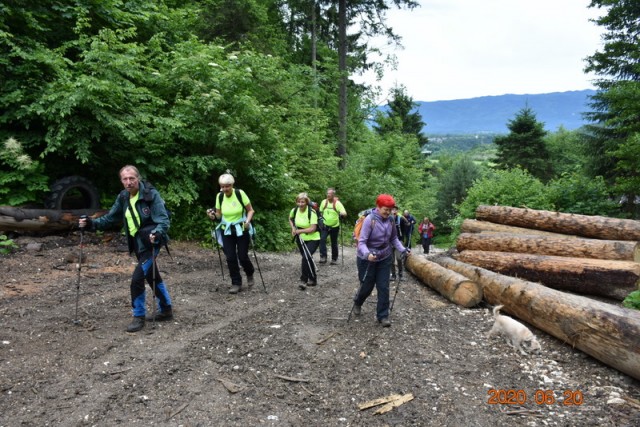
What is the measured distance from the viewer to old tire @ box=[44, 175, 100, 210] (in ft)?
32.3

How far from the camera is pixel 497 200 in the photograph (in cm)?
1681

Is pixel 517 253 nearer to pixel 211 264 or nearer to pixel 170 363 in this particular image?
pixel 211 264

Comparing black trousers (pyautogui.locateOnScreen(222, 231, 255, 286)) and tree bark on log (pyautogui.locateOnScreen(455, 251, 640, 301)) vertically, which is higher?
black trousers (pyautogui.locateOnScreen(222, 231, 255, 286))

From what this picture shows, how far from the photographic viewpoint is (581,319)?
535 cm

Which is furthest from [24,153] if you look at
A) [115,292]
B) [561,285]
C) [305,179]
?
[561,285]

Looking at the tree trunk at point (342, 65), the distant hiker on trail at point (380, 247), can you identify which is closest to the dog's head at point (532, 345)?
the distant hiker on trail at point (380, 247)

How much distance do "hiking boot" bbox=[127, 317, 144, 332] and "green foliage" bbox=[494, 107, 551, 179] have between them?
3691 centimetres

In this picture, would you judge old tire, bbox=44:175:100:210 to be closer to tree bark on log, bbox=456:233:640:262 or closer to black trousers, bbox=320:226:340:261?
black trousers, bbox=320:226:340:261

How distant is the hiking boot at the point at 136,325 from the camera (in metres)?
5.65

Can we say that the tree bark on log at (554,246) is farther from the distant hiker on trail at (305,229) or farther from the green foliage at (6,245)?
the green foliage at (6,245)

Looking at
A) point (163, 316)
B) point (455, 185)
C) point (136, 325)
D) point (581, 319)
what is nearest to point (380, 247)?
point (581, 319)

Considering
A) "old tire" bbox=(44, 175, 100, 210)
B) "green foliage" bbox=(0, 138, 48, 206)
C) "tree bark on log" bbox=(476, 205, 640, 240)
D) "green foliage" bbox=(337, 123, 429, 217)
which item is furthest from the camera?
"green foliage" bbox=(337, 123, 429, 217)

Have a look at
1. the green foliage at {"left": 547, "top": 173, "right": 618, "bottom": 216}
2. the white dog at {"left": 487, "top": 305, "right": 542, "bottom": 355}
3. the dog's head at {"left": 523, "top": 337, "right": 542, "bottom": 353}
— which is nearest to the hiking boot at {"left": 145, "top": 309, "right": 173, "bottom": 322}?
the white dog at {"left": 487, "top": 305, "right": 542, "bottom": 355}

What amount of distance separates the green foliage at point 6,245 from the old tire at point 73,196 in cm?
123
